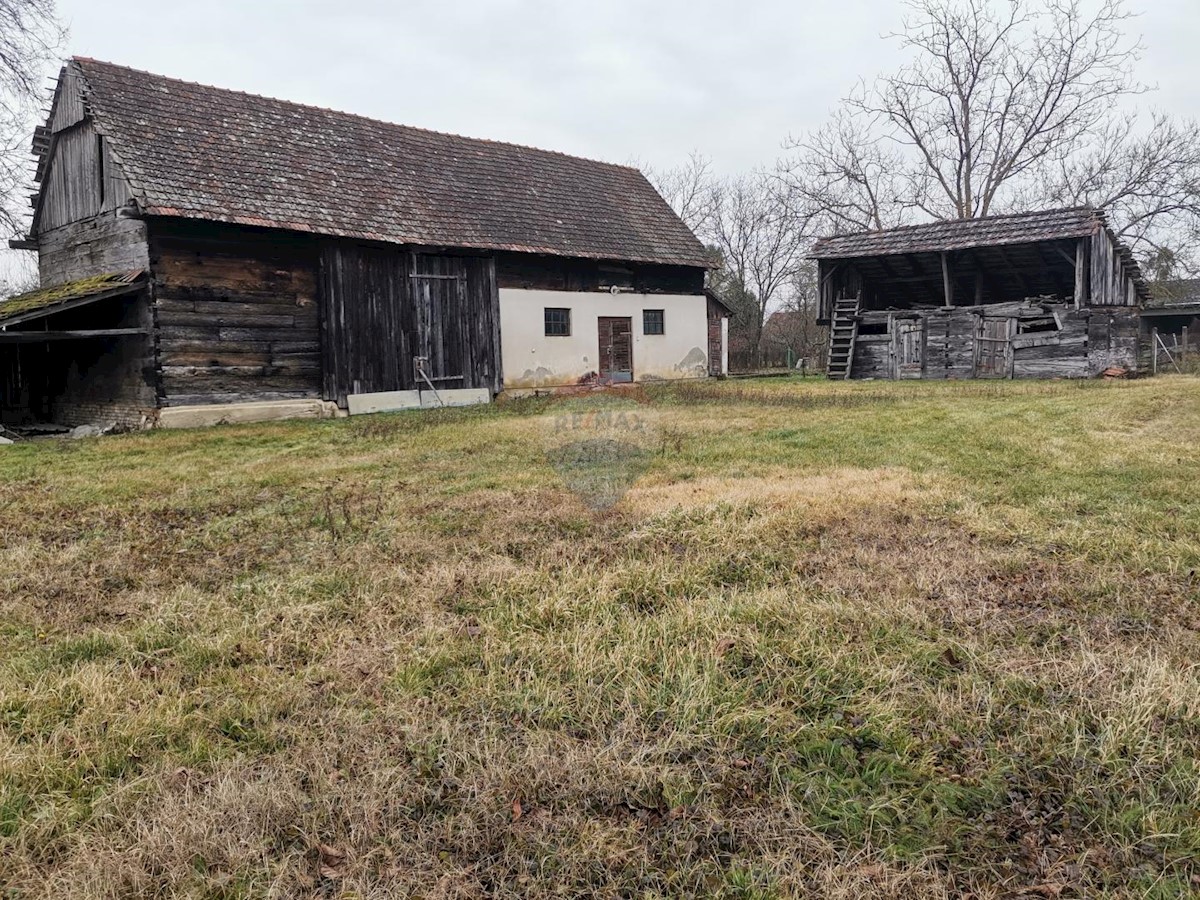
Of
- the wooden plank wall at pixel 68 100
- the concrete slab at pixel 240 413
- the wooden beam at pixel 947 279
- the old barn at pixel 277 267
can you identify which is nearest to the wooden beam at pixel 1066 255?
the wooden beam at pixel 947 279

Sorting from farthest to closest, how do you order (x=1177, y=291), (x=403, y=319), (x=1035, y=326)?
(x=1177, y=291), (x=1035, y=326), (x=403, y=319)

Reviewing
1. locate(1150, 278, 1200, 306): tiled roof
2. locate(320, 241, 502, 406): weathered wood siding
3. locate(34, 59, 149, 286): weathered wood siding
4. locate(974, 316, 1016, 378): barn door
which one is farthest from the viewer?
locate(1150, 278, 1200, 306): tiled roof

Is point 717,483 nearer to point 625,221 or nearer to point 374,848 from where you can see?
point 374,848

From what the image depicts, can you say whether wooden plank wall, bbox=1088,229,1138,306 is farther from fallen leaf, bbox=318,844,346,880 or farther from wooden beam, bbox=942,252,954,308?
fallen leaf, bbox=318,844,346,880

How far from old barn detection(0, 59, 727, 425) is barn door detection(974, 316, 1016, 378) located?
10254mm

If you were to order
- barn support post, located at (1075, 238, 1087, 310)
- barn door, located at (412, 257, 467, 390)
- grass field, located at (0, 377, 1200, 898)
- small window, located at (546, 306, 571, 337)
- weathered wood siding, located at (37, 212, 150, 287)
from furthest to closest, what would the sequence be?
barn support post, located at (1075, 238, 1087, 310) → small window, located at (546, 306, 571, 337) → barn door, located at (412, 257, 467, 390) → weathered wood siding, located at (37, 212, 150, 287) → grass field, located at (0, 377, 1200, 898)

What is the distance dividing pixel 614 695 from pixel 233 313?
44.1 feet

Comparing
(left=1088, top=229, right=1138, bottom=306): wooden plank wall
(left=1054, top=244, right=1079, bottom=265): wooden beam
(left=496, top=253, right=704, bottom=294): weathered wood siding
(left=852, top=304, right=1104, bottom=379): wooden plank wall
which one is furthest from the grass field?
(left=1054, top=244, right=1079, bottom=265): wooden beam

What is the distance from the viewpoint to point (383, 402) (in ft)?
51.9

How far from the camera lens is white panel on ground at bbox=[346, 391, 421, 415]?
50.4 feet

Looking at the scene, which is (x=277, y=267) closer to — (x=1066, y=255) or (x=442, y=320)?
(x=442, y=320)

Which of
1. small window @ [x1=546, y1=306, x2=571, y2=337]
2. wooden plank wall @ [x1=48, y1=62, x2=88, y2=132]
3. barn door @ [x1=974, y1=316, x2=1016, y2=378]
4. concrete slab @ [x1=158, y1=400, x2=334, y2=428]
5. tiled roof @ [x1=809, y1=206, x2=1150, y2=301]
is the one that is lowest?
concrete slab @ [x1=158, y1=400, x2=334, y2=428]

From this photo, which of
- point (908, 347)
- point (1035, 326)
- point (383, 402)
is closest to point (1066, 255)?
point (1035, 326)

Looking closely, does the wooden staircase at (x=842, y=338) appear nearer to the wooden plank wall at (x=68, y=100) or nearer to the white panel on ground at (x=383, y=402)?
the white panel on ground at (x=383, y=402)
